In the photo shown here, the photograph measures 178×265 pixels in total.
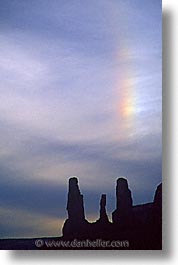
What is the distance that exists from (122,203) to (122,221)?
0.04 m

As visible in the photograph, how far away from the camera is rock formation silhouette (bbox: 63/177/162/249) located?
1300 millimetres

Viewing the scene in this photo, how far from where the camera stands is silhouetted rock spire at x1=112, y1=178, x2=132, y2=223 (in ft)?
4.32

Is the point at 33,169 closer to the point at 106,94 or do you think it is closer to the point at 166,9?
the point at 106,94

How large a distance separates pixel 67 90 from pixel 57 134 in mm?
96

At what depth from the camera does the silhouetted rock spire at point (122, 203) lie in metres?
1.32

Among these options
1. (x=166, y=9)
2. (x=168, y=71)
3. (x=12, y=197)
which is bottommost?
(x=12, y=197)

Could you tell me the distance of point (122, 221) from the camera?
1316mm

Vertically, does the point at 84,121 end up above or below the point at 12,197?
above

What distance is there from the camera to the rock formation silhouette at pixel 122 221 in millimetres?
1300

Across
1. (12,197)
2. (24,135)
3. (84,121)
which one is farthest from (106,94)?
(12,197)

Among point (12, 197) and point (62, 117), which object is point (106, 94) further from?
point (12, 197)

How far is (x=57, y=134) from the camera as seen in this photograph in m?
1.34

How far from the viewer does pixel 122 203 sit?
1317mm

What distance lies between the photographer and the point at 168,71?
4.38 feet
